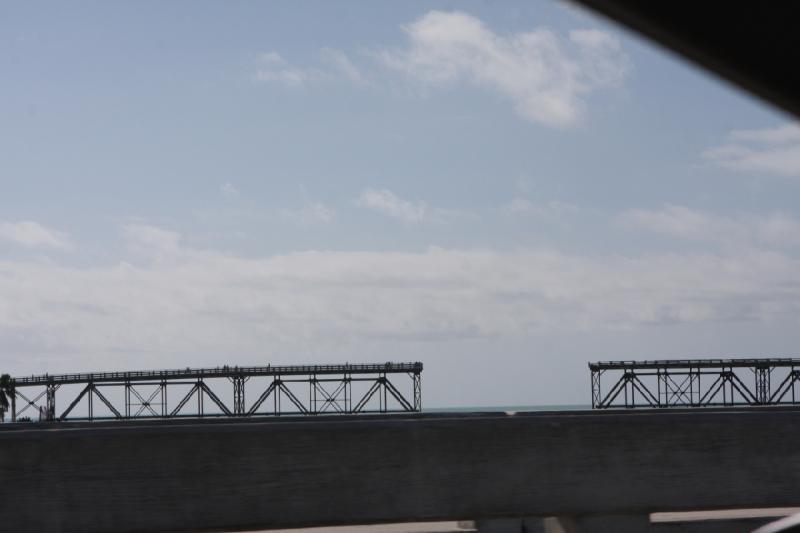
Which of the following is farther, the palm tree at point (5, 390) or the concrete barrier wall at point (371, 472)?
the palm tree at point (5, 390)

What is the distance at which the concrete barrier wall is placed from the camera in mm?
6938

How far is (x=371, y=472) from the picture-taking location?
7199 mm

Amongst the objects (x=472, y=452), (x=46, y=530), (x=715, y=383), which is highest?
(x=715, y=383)

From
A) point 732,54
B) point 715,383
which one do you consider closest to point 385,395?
point 715,383

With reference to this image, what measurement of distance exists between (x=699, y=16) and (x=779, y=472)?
6482 mm

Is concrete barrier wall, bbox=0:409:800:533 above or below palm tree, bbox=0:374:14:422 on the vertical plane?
below

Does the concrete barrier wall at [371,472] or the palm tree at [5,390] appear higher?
the palm tree at [5,390]

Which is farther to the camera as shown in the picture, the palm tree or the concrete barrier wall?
the palm tree

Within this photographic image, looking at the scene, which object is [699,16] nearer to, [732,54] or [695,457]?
[732,54]

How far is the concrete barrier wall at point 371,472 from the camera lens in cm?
694

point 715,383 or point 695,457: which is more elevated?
point 715,383

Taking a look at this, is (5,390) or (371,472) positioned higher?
(5,390)

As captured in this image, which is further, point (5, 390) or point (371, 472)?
point (5, 390)

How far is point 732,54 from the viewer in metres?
2.21
